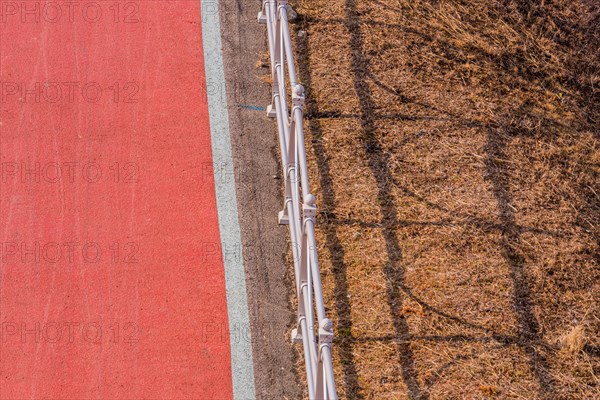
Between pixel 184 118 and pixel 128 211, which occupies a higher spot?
pixel 184 118

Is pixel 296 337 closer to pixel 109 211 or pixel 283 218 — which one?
pixel 283 218

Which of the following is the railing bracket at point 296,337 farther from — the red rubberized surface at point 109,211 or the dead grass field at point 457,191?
the red rubberized surface at point 109,211

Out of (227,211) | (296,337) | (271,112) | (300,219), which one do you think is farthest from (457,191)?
(296,337)

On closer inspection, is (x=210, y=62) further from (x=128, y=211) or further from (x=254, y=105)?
(x=128, y=211)

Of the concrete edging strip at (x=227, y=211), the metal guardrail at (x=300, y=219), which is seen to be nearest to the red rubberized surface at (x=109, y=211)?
the concrete edging strip at (x=227, y=211)

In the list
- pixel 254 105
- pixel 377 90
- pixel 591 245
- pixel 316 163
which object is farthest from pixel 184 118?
pixel 591 245
